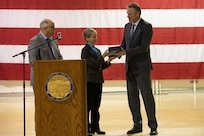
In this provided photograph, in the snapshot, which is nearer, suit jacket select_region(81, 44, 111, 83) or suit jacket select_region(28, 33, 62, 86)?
suit jacket select_region(28, 33, 62, 86)

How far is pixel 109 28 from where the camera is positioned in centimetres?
668

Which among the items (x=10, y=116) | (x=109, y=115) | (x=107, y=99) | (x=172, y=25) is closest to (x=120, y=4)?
(x=172, y=25)

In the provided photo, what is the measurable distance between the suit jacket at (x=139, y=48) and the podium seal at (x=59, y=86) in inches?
47.9

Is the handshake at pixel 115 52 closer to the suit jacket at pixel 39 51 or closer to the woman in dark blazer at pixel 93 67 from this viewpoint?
the woman in dark blazer at pixel 93 67

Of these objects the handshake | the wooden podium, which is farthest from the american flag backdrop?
the wooden podium

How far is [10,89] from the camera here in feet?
22.5

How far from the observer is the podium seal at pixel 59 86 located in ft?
9.12

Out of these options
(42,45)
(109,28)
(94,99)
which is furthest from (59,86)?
(109,28)

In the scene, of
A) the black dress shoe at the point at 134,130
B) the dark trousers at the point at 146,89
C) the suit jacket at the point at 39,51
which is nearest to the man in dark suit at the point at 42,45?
the suit jacket at the point at 39,51

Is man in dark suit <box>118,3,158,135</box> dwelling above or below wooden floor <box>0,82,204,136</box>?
above

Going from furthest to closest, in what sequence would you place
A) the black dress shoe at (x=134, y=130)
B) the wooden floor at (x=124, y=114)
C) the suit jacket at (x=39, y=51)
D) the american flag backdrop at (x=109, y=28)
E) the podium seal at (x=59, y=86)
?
the american flag backdrop at (x=109, y=28) < the wooden floor at (x=124, y=114) < the black dress shoe at (x=134, y=130) < the suit jacket at (x=39, y=51) < the podium seal at (x=59, y=86)

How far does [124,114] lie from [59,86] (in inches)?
102

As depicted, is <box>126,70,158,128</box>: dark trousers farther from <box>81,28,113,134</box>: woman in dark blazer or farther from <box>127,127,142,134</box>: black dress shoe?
<box>81,28,113,134</box>: woman in dark blazer

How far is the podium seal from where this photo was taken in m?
2.78
